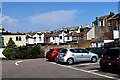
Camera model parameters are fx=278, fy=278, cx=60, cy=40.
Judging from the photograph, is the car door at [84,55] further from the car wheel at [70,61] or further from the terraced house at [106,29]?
the terraced house at [106,29]

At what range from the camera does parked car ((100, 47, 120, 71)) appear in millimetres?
16461

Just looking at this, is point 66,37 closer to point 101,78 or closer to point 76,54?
point 76,54

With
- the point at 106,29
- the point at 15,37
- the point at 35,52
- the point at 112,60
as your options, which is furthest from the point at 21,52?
the point at 106,29

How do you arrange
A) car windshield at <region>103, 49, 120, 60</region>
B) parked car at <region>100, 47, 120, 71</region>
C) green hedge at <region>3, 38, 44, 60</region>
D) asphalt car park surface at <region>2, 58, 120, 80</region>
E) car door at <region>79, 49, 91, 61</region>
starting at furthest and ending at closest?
1. green hedge at <region>3, 38, 44, 60</region>
2. car door at <region>79, 49, 91, 61</region>
3. car windshield at <region>103, 49, 120, 60</region>
4. parked car at <region>100, 47, 120, 71</region>
5. asphalt car park surface at <region>2, 58, 120, 80</region>

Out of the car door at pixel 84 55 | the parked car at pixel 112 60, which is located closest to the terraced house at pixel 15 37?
the car door at pixel 84 55

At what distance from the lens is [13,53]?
121 feet

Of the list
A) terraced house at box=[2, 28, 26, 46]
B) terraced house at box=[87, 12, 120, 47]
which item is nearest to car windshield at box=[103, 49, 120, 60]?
terraced house at box=[87, 12, 120, 47]

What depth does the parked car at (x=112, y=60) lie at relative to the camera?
1646 centimetres

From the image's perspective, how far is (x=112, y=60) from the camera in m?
16.8

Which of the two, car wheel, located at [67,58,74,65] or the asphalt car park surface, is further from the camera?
car wheel, located at [67,58,74,65]

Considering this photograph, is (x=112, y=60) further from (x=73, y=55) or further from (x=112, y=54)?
(x=73, y=55)

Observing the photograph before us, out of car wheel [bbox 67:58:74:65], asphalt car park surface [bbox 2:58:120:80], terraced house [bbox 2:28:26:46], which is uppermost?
terraced house [bbox 2:28:26:46]

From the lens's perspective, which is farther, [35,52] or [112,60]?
[35,52]

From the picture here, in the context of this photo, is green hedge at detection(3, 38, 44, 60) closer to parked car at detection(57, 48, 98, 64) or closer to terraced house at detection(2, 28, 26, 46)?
parked car at detection(57, 48, 98, 64)
